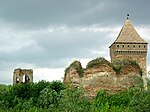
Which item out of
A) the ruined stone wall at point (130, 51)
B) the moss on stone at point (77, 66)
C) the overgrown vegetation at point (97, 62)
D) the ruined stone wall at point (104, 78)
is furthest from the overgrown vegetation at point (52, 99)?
the ruined stone wall at point (130, 51)

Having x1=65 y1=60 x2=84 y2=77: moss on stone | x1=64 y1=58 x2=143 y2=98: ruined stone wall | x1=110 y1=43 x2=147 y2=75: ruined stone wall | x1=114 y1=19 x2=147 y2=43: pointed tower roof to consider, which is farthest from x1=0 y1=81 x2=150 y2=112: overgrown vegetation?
x1=114 y1=19 x2=147 y2=43: pointed tower roof

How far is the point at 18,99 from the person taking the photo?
125ft

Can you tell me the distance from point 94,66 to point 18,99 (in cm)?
801

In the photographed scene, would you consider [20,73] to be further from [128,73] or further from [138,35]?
[128,73]

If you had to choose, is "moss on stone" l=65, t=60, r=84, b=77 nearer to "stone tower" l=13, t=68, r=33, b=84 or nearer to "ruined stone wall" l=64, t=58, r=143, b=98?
"ruined stone wall" l=64, t=58, r=143, b=98

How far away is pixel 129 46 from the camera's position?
52.3 m

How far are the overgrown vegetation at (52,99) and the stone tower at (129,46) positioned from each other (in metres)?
13.6

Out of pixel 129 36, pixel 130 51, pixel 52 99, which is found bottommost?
pixel 52 99

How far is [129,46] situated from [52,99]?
745 inches

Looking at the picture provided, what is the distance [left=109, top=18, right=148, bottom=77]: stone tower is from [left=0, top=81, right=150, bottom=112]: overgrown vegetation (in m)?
13.6

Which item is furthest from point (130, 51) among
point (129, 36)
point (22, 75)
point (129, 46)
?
point (22, 75)

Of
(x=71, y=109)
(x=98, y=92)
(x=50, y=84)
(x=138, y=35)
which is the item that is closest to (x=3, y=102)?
(x=50, y=84)

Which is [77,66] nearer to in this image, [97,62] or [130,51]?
[97,62]

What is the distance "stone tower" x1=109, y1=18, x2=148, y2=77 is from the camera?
5219 centimetres
